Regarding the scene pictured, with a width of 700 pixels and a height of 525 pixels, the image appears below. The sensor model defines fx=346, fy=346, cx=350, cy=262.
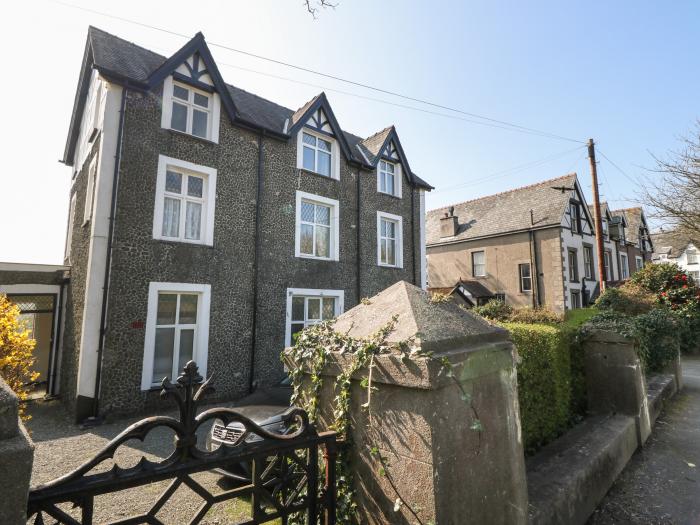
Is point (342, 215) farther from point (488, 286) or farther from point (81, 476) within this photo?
point (488, 286)

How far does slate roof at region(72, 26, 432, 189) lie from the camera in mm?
8664

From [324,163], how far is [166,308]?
7349 mm

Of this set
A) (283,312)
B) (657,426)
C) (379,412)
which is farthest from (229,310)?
(657,426)

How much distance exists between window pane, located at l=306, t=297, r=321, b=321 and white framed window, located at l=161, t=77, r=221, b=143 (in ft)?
18.8

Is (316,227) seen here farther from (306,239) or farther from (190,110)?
(190,110)

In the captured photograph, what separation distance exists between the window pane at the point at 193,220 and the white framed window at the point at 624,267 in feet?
111

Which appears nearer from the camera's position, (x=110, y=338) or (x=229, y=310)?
(x=110, y=338)

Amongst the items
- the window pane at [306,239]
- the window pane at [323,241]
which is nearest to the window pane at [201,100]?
the window pane at [306,239]

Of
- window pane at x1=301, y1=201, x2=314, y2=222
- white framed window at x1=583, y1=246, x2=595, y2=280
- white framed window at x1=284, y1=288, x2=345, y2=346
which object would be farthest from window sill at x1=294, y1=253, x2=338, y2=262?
white framed window at x1=583, y1=246, x2=595, y2=280

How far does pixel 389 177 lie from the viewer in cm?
1519

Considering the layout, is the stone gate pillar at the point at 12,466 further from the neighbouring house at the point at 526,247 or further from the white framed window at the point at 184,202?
the neighbouring house at the point at 526,247

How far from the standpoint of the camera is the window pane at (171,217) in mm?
9094

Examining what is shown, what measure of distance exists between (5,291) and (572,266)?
28.1m

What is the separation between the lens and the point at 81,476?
5.14ft
